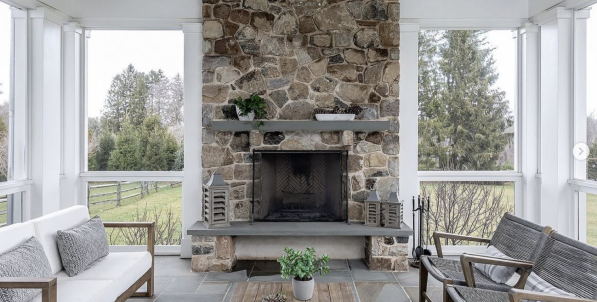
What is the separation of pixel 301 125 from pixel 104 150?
255 centimetres

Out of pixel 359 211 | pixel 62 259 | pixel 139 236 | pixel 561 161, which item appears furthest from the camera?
pixel 139 236

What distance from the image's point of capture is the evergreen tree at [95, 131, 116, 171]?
4.92 metres

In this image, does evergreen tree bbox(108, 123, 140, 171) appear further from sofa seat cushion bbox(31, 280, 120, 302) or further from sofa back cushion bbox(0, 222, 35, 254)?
sofa seat cushion bbox(31, 280, 120, 302)

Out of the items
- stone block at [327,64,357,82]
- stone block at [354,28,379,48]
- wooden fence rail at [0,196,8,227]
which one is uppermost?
stone block at [354,28,379,48]

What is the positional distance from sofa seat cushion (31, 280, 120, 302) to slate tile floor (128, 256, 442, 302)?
84 cm

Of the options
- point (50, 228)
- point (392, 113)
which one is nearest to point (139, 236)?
point (50, 228)

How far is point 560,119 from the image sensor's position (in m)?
4.26

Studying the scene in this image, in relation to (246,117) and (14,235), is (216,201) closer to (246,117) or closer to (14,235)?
(246,117)

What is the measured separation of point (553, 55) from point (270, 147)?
3.29 meters

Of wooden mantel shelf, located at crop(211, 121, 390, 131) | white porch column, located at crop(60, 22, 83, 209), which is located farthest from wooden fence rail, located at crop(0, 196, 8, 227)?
wooden mantel shelf, located at crop(211, 121, 390, 131)

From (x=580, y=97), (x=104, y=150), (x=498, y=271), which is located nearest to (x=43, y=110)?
(x=104, y=150)

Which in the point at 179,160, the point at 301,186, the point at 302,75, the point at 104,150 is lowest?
the point at 301,186

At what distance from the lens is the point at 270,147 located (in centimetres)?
453

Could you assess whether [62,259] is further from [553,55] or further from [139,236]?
[553,55]
